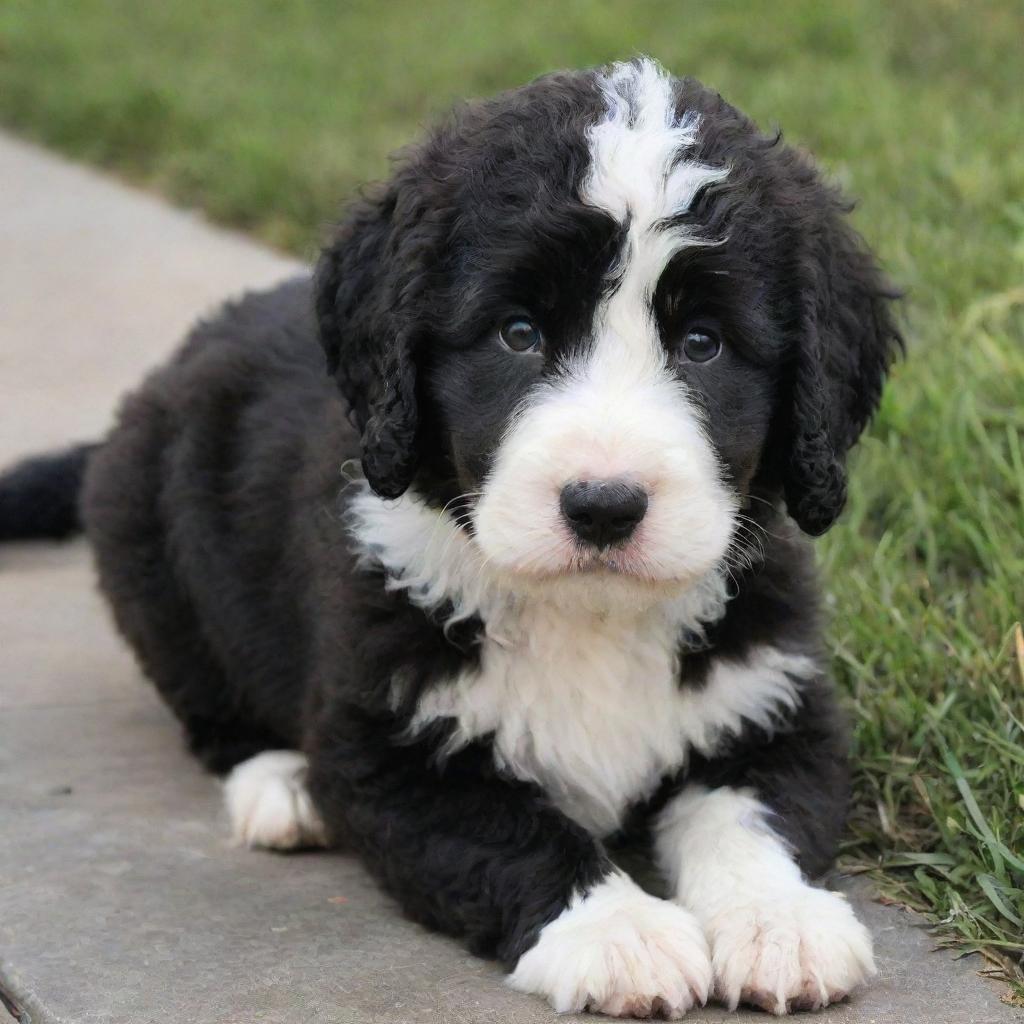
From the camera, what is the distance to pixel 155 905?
11.2ft

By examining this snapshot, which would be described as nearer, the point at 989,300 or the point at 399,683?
the point at 399,683

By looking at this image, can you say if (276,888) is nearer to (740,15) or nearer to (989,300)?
(989,300)

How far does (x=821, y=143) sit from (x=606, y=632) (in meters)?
5.30

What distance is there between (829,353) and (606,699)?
31.7 inches

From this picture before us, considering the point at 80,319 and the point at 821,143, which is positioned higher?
the point at 821,143

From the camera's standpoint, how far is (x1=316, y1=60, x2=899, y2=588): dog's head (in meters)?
2.90

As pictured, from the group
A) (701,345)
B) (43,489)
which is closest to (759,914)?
(701,345)

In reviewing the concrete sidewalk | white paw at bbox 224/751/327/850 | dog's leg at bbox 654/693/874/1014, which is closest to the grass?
dog's leg at bbox 654/693/874/1014

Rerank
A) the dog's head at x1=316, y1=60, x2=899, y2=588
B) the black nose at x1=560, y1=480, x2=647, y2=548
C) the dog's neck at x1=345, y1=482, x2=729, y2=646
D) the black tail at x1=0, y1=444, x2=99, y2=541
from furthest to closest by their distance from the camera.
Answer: the black tail at x1=0, y1=444, x2=99, y2=541 → the dog's neck at x1=345, y1=482, x2=729, y2=646 → the dog's head at x1=316, y1=60, x2=899, y2=588 → the black nose at x1=560, y1=480, x2=647, y2=548

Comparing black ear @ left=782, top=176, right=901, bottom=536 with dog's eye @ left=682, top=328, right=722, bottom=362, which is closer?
dog's eye @ left=682, top=328, right=722, bottom=362

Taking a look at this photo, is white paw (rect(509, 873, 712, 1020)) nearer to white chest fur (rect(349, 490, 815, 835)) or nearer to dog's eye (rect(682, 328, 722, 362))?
white chest fur (rect(349, 490, 815, 835))

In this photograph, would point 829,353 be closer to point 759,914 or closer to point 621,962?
point 759,914

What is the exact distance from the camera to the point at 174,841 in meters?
3.78

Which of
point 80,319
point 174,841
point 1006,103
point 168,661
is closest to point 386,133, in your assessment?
point 80,319
